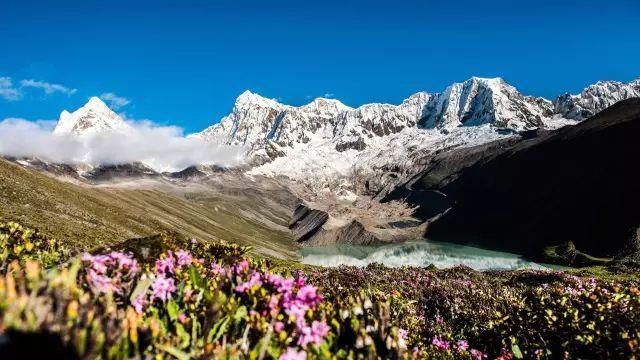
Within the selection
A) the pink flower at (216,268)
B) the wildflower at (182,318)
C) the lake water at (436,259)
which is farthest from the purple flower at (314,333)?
the lake water at (436,259)

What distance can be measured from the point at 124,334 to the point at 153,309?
1698 mm

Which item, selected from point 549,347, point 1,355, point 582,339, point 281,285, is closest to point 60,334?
point 1,355

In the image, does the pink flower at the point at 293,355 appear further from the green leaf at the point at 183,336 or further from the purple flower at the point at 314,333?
the green leaf at the point at 183,336

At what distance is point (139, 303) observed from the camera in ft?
22.3

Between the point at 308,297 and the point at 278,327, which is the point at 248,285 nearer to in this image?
the point at 308,297

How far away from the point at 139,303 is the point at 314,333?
232cm

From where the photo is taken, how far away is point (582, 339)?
12.3 metres

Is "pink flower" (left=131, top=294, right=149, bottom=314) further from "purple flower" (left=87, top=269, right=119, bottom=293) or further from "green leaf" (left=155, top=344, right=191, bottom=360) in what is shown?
"green leaf" (left=155, top=344, right=191, bottom=360)

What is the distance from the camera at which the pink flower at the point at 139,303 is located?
6696mm

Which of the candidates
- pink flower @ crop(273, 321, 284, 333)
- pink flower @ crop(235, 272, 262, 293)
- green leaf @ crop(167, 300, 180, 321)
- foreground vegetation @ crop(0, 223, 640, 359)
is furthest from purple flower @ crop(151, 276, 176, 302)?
pink flower @ crop(273, 321, 284, 333)

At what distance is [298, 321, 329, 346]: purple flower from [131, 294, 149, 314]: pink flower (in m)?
2.08

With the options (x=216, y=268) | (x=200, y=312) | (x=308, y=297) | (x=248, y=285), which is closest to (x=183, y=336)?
(x=200, y=312)

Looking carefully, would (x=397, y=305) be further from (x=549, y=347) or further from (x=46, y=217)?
(x=46, y=217)

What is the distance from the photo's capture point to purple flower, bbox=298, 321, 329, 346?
21.1ft
